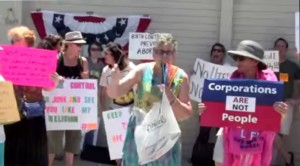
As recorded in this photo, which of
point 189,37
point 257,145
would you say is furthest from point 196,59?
point 257,145

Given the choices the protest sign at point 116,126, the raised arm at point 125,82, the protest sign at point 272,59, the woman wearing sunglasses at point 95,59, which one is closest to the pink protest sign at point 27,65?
the raised arm at point 125,82

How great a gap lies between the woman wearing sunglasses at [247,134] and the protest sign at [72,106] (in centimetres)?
229

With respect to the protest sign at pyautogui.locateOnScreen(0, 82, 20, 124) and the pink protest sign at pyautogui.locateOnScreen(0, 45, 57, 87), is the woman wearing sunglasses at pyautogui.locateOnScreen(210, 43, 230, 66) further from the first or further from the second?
the protest sign at pyautogui.locateOnScreen(0, 82, 20, 124)

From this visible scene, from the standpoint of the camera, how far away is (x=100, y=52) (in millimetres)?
9516

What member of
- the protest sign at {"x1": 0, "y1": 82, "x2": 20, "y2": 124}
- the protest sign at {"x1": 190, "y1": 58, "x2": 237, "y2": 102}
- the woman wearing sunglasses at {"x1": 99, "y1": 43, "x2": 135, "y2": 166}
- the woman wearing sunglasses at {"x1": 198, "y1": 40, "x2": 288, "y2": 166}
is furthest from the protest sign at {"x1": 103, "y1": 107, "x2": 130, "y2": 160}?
the woman wearing sunglasses at {"x1": 198, "y1": 40, "x2": 288, "y2": 166}

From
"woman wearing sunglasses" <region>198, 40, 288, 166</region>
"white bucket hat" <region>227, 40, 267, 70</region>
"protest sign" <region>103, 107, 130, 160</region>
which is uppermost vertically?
"white bucket hat" <region>227, 40, 267, 70</region>

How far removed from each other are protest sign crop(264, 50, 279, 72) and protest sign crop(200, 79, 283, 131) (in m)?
3.41

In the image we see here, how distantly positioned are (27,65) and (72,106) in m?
1.24

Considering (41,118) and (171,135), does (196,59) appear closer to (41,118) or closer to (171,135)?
(41,118)

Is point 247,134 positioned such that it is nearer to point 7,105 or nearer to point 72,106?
point 7,105

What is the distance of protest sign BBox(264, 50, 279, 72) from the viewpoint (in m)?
8.55

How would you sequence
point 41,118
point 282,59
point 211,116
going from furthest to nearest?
point 282,59 → point 41,118 → point 211,116

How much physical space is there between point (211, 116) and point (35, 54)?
6.11ft

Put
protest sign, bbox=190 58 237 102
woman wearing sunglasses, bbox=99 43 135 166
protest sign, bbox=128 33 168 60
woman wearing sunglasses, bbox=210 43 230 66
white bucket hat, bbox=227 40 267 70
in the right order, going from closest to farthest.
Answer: white bucket hat, bbox=227 40 267 70, woman wearing sunglasses, bbox=99 43 135 166, protest sign, bbox=128 33 168 60, protest sign, bbox=190 58 237 102, woman wearing sunglasses, bbox=210 43 230 66
